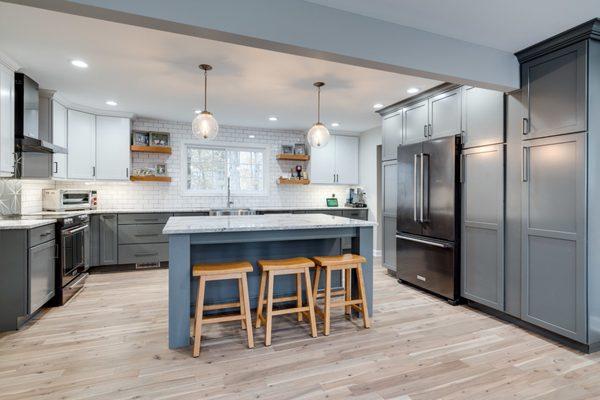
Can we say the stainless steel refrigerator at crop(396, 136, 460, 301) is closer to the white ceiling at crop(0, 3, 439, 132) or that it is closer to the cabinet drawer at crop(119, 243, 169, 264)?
the white ceiling at crop(0, 3, 439, 132)

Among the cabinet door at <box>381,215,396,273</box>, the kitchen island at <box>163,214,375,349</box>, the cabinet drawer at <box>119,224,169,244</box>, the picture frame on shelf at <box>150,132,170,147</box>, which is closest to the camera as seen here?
the kitchen island at <box>163,214,375,349</box>

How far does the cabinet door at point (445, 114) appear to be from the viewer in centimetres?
355

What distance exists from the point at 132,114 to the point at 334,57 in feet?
13.4

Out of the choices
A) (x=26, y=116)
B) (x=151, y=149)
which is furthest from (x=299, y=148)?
(x=26, y=116)

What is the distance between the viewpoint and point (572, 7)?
2.20 meters

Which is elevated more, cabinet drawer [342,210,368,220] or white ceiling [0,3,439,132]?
white ceiling [0,3,439,132]

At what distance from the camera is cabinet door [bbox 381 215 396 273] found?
4.60 metres

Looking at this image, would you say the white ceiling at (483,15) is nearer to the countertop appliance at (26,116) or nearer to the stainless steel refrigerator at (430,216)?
the stainless steel refrigerator at (430,216)

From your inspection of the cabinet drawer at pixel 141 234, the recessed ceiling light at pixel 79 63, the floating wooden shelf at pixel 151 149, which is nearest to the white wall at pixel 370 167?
the floating wooden shelf at pixel 151 149

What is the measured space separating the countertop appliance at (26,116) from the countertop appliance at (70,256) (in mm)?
805

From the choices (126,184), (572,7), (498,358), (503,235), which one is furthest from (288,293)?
(126,184)

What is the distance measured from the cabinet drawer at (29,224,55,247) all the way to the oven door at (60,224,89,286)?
0.52ft

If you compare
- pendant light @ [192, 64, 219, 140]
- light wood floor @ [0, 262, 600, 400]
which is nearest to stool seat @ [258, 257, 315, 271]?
light wood floor @ [0, 262, 600, 400]

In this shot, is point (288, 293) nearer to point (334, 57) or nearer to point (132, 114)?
point (334, 57)
